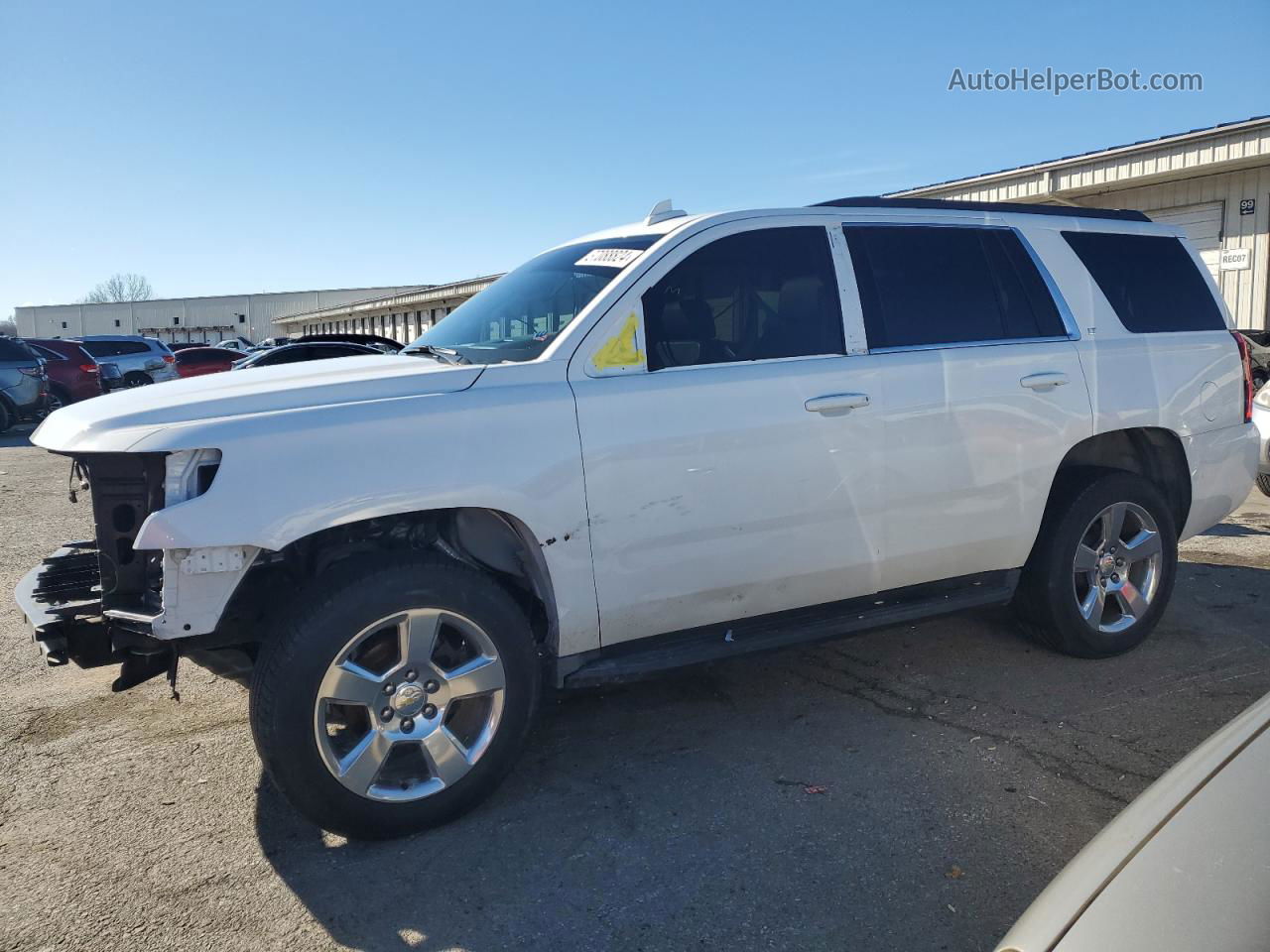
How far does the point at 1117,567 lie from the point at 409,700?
3365 millimetres

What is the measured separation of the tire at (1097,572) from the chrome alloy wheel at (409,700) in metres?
2.62

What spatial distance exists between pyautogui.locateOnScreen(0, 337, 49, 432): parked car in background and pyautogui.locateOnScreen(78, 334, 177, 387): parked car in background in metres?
5.01

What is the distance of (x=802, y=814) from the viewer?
127 inches

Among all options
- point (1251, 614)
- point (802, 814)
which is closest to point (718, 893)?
point (802, 814)

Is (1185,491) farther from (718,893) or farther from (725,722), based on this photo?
(718,893)

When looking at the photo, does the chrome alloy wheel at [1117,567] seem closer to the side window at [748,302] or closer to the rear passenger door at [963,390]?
the rear passenger door at [963,390]

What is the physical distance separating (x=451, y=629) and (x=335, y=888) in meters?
0.85

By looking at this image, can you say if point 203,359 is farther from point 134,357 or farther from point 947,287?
point 947,287

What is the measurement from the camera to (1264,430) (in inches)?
293

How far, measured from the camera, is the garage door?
13922 mm

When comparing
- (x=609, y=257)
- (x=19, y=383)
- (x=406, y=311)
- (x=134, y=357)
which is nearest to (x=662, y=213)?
(x=609, y=257)

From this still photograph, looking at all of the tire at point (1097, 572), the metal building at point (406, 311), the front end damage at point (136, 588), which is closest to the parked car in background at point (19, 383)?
the metal building at point (406, 311)

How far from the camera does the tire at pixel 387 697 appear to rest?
2.89m

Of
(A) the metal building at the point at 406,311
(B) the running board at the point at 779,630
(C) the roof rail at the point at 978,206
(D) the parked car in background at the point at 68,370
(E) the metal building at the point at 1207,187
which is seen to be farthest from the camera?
(A) the metal building at the point at 406,311
